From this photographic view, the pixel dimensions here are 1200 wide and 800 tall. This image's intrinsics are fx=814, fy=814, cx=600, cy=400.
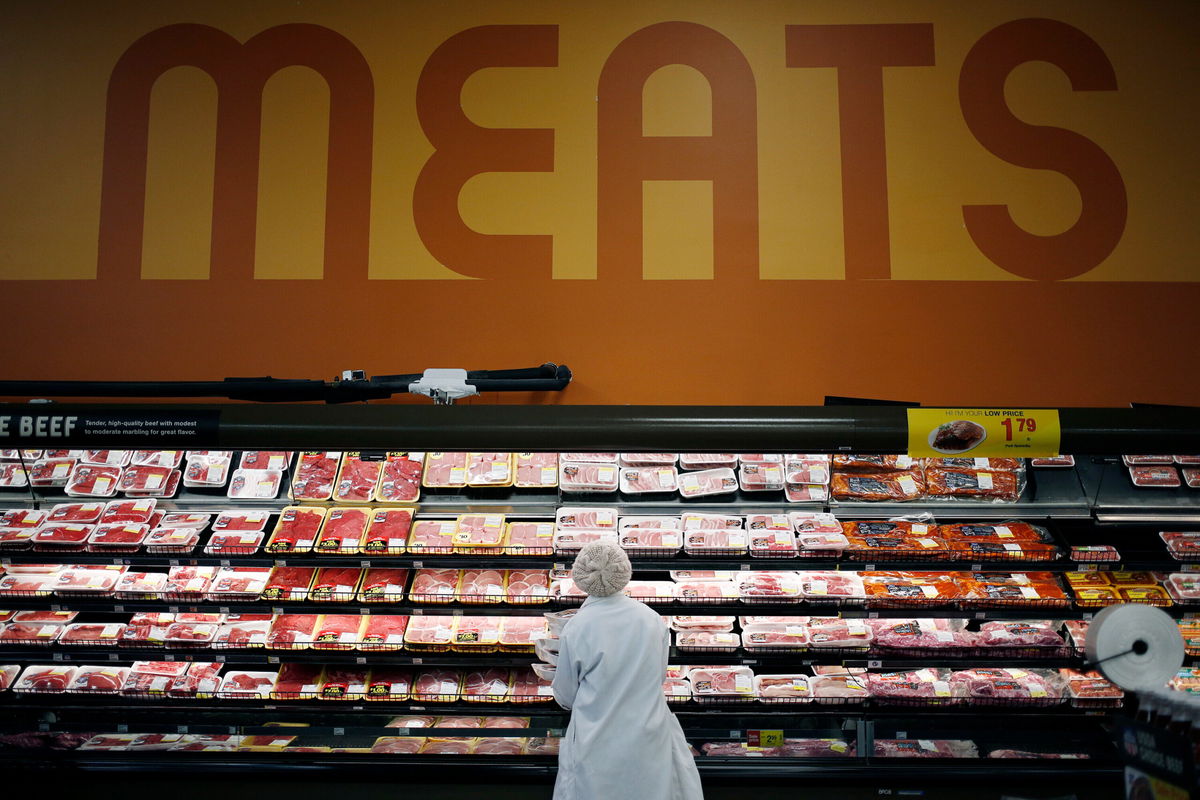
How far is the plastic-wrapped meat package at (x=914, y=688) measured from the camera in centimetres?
384

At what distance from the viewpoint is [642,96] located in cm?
523

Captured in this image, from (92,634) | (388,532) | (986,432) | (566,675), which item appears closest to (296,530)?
(388,532)

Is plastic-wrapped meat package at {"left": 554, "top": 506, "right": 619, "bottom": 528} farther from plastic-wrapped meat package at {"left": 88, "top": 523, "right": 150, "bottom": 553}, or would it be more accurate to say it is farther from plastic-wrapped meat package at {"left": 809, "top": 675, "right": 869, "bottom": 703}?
plastic-wrapped meat package at {"left": 88, "top": 523, "right": 150, "bottom": 553}

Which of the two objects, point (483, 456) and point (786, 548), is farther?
point (483, 456)

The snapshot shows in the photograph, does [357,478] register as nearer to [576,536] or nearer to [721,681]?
[576,536]

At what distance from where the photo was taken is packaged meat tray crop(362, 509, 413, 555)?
404 centimetres

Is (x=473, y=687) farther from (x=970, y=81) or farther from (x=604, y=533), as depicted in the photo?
(x=970, y=81)

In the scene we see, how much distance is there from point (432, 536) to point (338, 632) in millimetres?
649

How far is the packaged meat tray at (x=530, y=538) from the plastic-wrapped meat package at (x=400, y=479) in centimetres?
58

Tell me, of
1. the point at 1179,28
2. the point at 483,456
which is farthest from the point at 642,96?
the point at 1179,28

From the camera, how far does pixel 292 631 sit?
158 inches

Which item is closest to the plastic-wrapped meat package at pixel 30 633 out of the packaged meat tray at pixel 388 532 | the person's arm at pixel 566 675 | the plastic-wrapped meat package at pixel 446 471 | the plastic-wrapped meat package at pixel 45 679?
the plastic-wrapped meat package at pixel 45 679

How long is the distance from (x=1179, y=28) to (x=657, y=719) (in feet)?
17.9

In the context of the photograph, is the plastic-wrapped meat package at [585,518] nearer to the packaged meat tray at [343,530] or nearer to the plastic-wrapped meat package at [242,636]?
the packaged meat tray at [343,530]
